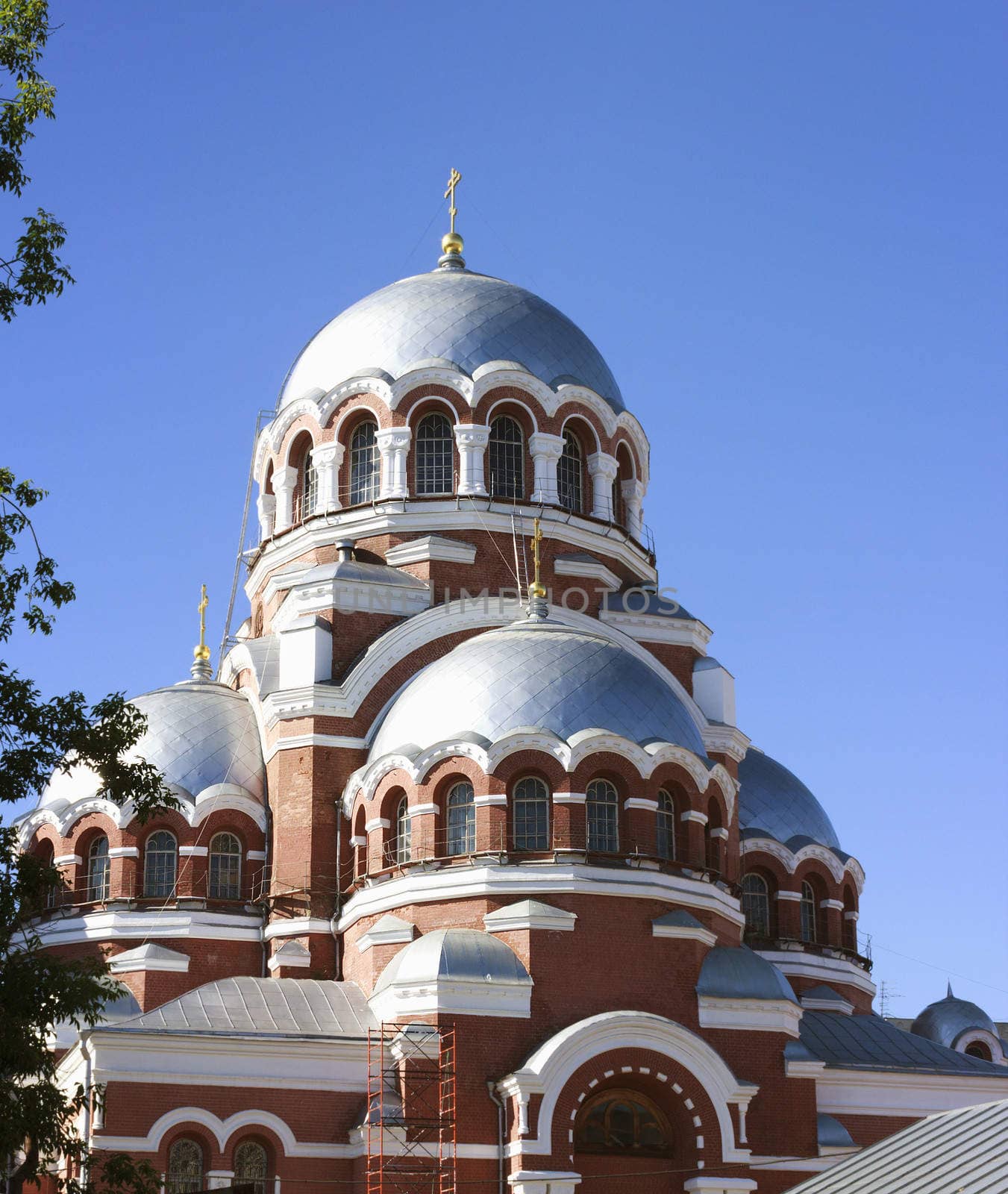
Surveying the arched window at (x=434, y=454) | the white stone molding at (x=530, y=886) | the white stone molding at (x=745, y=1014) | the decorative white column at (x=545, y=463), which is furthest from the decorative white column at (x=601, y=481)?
the white stone molding at (x=745, y=1014)

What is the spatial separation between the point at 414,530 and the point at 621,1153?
9732mm

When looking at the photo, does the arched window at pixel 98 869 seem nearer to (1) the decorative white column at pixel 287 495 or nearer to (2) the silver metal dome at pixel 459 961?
(2) the silver metal dome at pixel 459 961

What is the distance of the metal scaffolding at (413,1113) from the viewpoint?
20000 mm

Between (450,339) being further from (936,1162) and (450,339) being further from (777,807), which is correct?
(936,1162)

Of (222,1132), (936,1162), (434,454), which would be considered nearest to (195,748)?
(434,454)

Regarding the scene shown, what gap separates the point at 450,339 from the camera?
2842cm

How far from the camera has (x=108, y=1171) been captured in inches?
525

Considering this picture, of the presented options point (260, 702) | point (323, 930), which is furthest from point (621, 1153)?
point (260, 702)

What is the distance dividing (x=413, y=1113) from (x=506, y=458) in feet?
35.1

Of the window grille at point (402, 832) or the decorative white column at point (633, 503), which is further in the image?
the decorative white column at point (633, 503)

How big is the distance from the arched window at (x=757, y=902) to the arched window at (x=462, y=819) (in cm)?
707

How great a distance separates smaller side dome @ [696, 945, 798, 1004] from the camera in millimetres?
21969

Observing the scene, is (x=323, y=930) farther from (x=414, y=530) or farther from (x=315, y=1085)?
(x=414, y=530)

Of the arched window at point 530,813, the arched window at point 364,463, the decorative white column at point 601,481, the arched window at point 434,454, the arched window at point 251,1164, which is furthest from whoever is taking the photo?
the decorative white column at point 601,481
